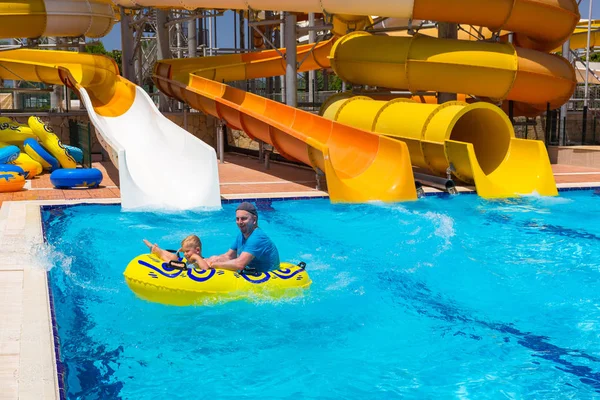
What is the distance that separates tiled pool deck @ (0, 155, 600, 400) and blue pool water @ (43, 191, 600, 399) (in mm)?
244

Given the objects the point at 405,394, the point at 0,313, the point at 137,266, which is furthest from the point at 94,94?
the point at 405,394

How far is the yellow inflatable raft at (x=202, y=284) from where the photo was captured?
518 cm

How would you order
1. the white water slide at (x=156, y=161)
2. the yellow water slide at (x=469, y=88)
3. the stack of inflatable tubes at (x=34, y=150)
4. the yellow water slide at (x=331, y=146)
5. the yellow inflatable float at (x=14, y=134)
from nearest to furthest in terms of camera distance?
the white water slide at (x=156, y=161) → the yellow water slide at (x=331, y=146) → the yellow water slide at (x=469, y=88) → the stack of inflatable tubes at (x=34, y=150) → the yellow inflatable float at (x=14, y=134)

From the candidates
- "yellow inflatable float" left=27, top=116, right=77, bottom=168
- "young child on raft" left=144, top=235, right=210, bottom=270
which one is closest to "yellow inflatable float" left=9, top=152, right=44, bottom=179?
"yellow inflatable float" left=27, top=116, right=77, bottom=168

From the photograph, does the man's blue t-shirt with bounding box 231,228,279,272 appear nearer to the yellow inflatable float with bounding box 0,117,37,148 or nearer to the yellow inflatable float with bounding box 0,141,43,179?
the yellow inflatable float with bounding box 0,141,43,179

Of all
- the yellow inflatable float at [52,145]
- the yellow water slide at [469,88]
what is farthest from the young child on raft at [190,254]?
the yellow inflatable float at [52,145]

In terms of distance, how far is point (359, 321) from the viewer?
5.16m

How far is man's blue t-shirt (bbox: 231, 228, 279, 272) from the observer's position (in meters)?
5.25

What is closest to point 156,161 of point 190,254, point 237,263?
point 190,254

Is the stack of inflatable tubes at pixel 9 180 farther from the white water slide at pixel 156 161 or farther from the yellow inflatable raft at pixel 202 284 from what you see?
the yellow inflatable raft at pixel 202 284

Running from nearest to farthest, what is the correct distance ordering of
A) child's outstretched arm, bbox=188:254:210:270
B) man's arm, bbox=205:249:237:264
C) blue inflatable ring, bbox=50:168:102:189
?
child's outstretched arm, bbox=188:254:210:270
man's arm, bbox=205:249:237:264
blue inflatable ring, bbox=50:168:102:189

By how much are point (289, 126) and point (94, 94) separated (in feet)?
13.5

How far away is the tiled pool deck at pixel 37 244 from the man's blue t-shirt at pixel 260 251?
1.39 meters

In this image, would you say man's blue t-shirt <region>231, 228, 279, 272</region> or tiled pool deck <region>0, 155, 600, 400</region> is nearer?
tiled pool deck <region>0, 155, 600, 400</region>
